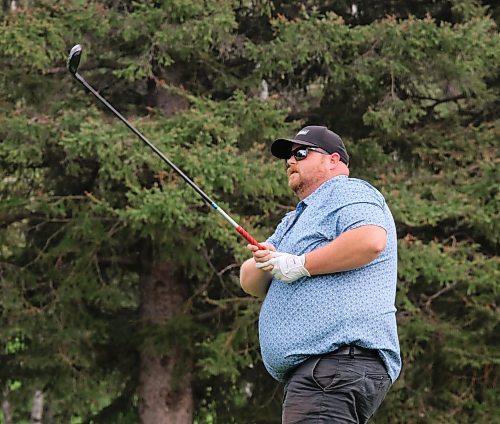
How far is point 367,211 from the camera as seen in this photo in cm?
305

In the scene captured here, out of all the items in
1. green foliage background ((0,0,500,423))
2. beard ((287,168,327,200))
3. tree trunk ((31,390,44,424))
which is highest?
beard ((287,168,327,200))

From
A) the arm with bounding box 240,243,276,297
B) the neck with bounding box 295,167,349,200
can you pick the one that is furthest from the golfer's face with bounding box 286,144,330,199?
the arm with bounding box 240,243,276,297

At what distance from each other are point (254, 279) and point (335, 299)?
0.40 m

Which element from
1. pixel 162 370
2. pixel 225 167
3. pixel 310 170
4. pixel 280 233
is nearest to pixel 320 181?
pixel 310 170

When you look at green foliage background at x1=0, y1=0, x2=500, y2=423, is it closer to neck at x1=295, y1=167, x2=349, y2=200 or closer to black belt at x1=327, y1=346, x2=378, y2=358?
neck at x1=295, y1=167, x2=349, y2=200

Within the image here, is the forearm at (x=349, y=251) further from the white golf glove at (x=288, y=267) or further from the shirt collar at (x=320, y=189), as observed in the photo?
the shirt collar at (x=320, y=189)

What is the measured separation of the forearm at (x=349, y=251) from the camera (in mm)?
2959

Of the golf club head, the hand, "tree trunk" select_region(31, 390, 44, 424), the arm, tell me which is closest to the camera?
the hand

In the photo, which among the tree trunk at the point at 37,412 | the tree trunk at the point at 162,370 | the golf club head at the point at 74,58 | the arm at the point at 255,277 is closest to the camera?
the arm at the point at 255,277

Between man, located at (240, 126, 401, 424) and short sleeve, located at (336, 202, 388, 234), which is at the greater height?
short sleeve, located at (336, 202, 388, 234)

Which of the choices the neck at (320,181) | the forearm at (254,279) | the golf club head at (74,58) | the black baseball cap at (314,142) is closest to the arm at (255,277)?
the forearm at (254,279)

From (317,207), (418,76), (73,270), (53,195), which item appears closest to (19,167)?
(53,195)

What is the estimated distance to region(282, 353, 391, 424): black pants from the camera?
299 cm

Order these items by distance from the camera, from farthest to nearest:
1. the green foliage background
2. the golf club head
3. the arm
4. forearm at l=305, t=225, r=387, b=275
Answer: the green foliage background → the golf club head → the arm → forearm at l=305, t=225, r=387, b=275
